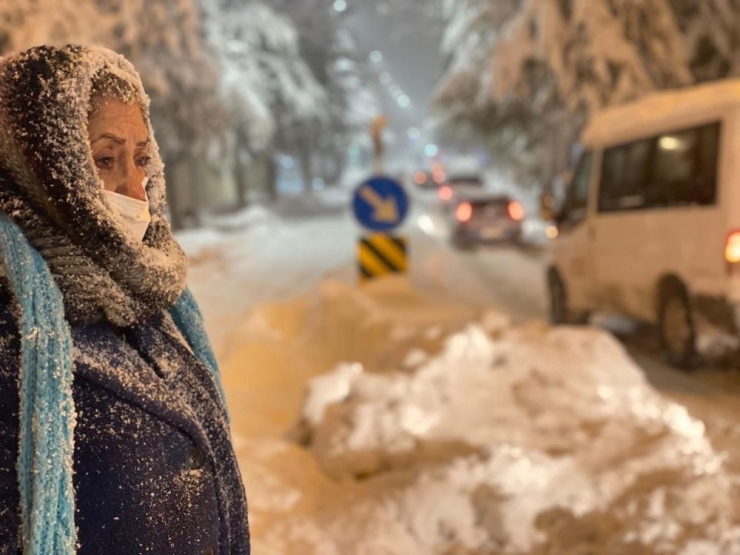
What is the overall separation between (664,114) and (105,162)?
6.65 meters

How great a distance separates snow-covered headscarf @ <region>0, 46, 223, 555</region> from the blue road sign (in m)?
7.34

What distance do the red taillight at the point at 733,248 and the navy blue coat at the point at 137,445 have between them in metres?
5.64

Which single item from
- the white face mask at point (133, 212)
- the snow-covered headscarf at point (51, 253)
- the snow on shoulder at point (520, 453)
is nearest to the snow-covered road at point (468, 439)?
the snow on shoulder at point (520, 453)

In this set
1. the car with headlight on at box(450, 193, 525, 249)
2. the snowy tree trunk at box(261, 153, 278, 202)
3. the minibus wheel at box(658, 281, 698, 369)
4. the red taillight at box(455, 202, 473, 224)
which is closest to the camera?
the minibus wheel at box(658, 281, 698, 369)

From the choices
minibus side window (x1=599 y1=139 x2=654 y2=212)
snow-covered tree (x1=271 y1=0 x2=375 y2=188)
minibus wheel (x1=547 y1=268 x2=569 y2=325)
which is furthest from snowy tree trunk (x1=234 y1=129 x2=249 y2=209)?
minibus side window (x1=599 y1=139 x2=654 y2=212)

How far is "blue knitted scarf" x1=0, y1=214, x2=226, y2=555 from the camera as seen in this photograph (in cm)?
138

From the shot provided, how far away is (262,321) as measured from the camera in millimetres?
9289

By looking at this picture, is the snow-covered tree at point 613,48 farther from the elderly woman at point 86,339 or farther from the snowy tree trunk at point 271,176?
the snowy tree trunk at point 271,176

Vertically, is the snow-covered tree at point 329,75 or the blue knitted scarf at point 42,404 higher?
the snow-covered tree at point 329,75

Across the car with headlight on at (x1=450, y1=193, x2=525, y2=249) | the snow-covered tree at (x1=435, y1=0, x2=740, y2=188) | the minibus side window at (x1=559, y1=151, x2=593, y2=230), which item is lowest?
the car with headlight on at (x1=450, y1=193, x2=525, y2=249)

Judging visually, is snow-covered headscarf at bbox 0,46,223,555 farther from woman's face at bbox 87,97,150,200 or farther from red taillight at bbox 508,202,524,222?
red taillight at bbox 508,202,524,222

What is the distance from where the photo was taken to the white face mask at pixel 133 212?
5.29 ft

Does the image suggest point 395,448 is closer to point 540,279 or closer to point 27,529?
point 27,529

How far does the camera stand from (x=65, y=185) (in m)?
1.43
